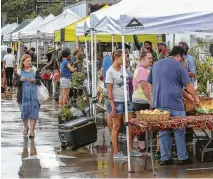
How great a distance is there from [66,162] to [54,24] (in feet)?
62.5

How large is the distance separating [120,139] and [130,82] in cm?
139

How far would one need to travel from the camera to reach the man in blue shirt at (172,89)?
421 inches

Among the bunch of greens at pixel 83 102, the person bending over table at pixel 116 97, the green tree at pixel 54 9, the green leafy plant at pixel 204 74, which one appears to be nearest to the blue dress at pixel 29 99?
the bunch of greens at pixel 83 102

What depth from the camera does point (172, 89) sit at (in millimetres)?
10727

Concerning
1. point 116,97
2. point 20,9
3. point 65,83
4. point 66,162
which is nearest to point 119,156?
point 66,162

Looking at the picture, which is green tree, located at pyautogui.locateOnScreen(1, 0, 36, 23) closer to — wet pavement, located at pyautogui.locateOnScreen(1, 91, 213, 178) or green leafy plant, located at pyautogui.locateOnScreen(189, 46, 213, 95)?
wet pavement, located at pyautogui.locateOnScreen(1, 91, 213, 178)

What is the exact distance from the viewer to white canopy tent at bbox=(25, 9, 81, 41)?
96.1 ft

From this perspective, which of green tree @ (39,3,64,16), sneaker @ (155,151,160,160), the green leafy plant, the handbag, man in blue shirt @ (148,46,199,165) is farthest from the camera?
green tree @ (39,3,64,16)

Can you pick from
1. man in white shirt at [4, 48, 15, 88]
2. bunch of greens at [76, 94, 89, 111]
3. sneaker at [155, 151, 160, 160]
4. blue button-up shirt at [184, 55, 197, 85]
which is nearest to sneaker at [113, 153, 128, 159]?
sneaker at [155, 151, 160, 160]

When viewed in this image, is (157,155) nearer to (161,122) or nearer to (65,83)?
(161,122)

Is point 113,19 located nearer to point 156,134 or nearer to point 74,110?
point 156,134

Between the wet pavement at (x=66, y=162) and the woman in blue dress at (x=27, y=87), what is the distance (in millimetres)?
585

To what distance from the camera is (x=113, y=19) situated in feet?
35.9

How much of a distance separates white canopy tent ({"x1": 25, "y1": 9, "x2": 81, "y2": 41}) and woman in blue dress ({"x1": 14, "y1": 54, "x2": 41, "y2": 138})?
14.6 meters
